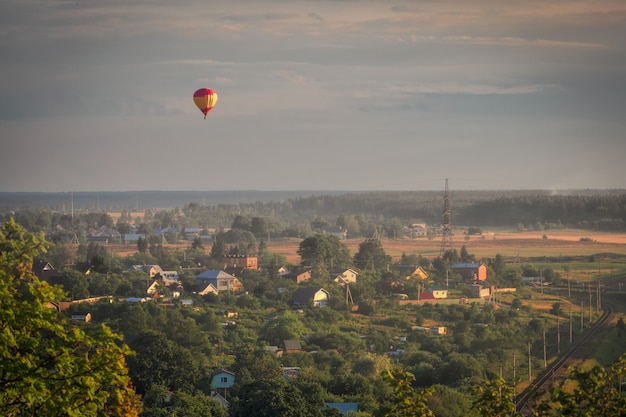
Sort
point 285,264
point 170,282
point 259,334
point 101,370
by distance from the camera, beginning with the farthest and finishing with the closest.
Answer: point 285,264
point 170,282
point 259,334
point 101,370

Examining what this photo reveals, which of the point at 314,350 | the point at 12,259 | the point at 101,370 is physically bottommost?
the point at 314,350

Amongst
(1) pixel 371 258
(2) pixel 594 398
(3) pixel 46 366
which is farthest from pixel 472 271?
(3) pixel 46 366

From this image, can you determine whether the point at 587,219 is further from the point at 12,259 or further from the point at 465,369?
the point at 12,259

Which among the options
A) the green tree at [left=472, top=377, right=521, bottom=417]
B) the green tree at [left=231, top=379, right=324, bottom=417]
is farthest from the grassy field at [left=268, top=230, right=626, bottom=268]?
the green tree at [left=472, top=377, right=521, bottom=417]

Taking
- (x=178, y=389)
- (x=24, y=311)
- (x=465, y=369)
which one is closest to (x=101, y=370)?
(x=24, y=311)

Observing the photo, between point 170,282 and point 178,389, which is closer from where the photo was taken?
point 178,389

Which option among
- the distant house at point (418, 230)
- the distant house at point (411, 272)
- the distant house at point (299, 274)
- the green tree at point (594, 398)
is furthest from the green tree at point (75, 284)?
the distant house at point (418, 230)

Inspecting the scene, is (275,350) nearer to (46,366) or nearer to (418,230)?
(46,366)
